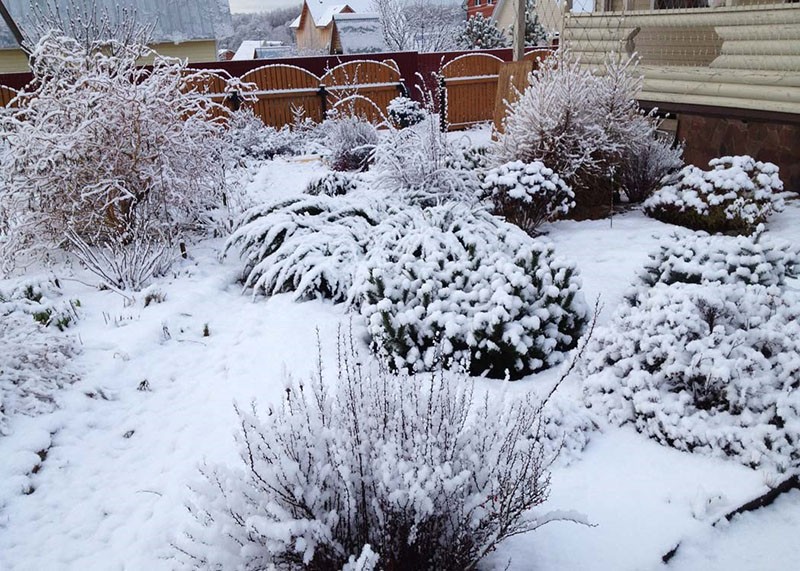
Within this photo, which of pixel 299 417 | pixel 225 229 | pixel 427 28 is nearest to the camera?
pixel 299 417

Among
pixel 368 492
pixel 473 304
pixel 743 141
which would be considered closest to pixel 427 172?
pixel 473 304

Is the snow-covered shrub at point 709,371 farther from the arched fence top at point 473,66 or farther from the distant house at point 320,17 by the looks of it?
the distant house at point 320,17

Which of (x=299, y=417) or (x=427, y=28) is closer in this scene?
(x=299, y=417)

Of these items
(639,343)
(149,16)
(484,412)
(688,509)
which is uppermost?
(149,16)

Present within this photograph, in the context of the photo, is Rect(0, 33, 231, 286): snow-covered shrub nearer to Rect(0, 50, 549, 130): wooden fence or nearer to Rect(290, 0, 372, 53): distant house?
Rect(0, 50, 549, 130): wooden fence

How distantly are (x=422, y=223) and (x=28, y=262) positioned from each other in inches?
159

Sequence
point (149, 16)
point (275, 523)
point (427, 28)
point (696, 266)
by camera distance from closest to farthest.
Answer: point (275, 523) < point (696, 266) < point (149, 16) < point (427, 28)

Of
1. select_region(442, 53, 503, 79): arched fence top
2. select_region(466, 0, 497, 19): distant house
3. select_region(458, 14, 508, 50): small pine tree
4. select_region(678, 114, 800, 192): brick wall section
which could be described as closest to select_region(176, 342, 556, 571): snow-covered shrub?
select_region(678, 114, 800, 192): brick wall section

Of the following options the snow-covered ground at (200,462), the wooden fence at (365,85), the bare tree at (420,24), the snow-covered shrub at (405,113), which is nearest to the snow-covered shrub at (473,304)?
the snow-covered ground at (200,462)

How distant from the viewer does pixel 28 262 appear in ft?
19.0

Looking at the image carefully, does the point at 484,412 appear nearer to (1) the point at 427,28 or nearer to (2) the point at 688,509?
(2) the point at 688,509

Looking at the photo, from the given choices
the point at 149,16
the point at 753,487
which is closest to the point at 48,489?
the point at 753,487

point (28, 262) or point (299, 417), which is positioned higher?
point (299, 417)

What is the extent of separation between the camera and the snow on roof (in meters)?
25.7
